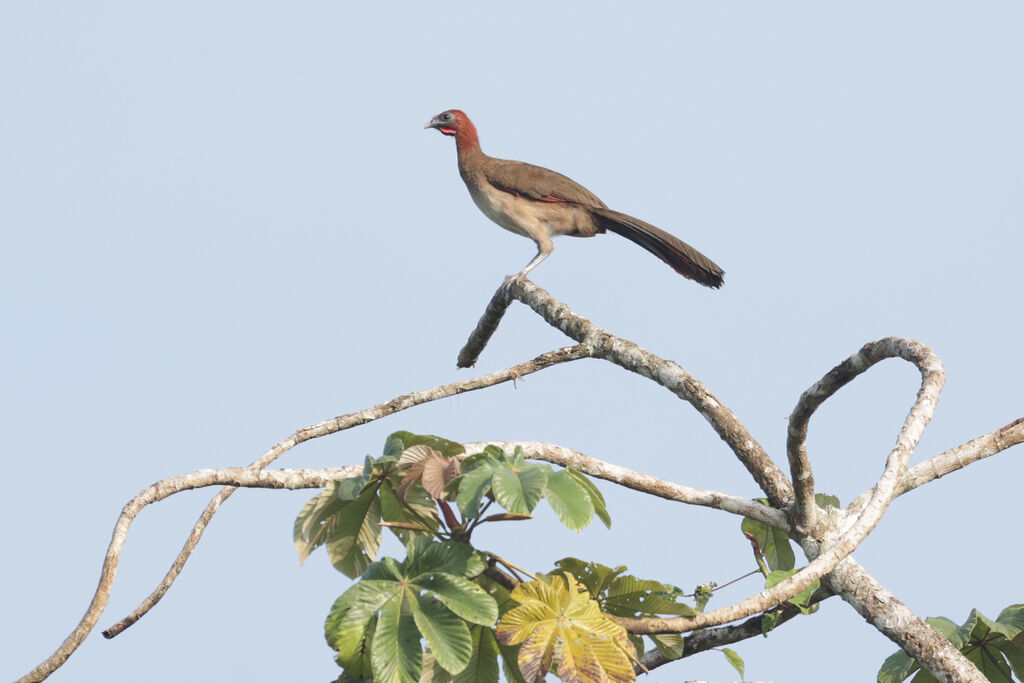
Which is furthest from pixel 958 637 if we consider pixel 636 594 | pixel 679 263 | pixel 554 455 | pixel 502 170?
pixel 502 170

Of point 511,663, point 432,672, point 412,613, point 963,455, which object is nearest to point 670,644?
point 511,663

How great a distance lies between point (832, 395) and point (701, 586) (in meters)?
0.88

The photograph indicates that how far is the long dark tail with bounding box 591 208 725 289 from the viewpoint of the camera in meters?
6.71

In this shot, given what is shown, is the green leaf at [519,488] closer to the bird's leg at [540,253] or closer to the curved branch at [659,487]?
the curved branch at [659,487]

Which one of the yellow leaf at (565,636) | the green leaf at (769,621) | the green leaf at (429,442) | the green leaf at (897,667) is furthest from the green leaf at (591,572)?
the green leaf at (897,667)

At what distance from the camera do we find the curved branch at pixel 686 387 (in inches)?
186

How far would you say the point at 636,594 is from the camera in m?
3.94

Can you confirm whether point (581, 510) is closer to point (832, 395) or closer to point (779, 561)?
point (832, 395)

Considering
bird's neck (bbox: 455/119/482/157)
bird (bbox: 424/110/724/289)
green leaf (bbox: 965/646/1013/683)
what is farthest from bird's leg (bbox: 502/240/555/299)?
green leaf (bbox: 965/646/1013/683)

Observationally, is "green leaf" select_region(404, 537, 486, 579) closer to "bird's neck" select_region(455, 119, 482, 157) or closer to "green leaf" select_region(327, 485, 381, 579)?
"green leaf" select_region(327, 485, 381, 579)

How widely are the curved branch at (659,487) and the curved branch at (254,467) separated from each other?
0.86 metres

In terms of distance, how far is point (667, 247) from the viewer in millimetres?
6969

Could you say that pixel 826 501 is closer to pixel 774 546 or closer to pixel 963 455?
pixel 774 546

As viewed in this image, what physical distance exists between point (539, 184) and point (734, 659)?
4.30 metres
